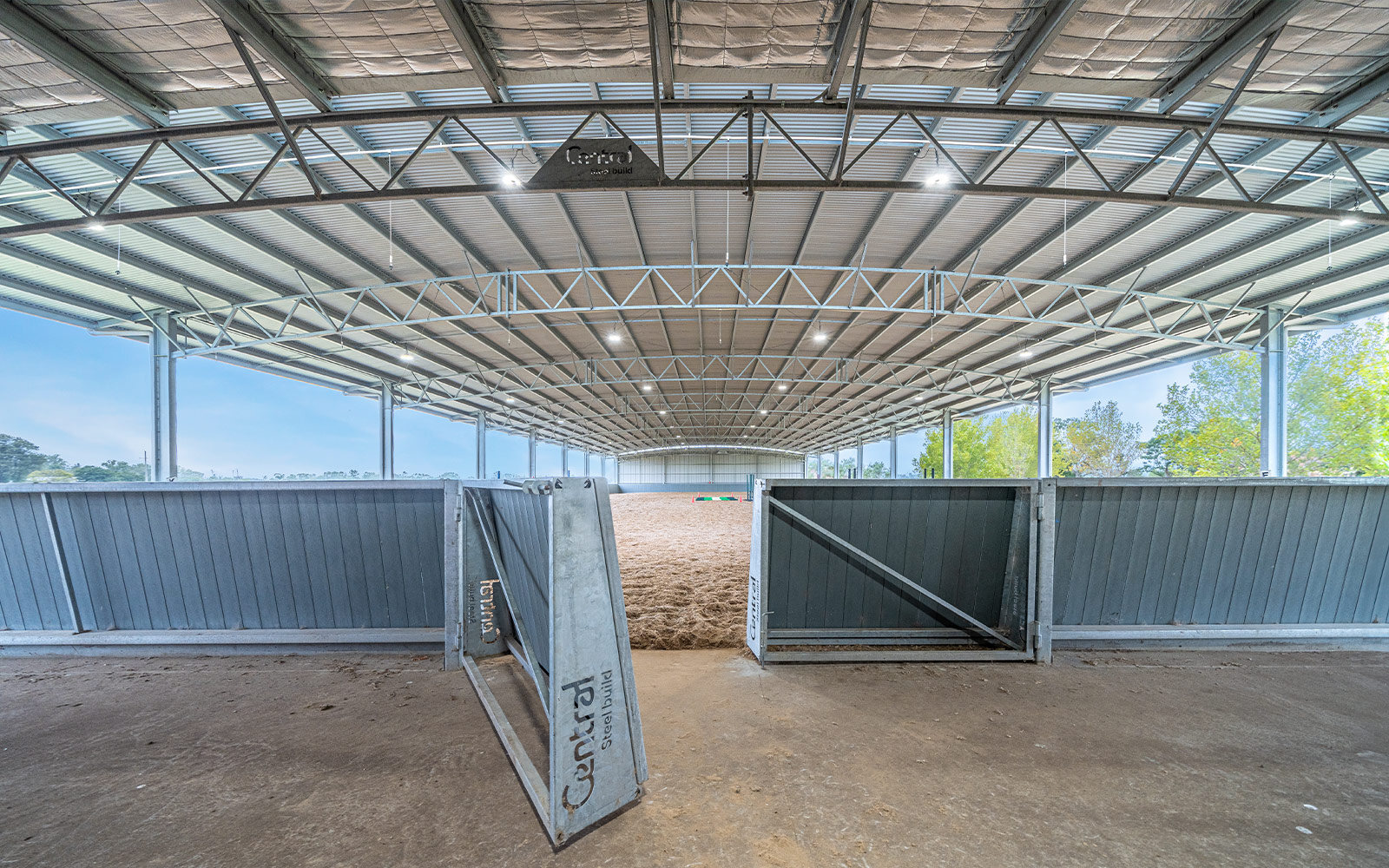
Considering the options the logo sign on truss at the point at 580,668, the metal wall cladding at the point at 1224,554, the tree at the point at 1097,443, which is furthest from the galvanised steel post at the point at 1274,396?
the tree at the point at 1097,443

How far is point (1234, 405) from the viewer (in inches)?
1265

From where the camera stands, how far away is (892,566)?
5.92 m

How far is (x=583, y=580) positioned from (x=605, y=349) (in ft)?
65.0

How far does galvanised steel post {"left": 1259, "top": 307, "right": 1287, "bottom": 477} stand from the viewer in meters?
14.1

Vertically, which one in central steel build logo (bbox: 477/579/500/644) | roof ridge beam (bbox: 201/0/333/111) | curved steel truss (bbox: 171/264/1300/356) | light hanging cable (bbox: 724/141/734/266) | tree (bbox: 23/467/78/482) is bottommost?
tree (bbox: 23/467/78/482)

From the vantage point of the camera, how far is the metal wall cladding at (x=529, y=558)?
3.39 metres

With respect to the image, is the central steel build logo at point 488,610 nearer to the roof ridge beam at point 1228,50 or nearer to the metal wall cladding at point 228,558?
the metal wall cladding at point 228,558

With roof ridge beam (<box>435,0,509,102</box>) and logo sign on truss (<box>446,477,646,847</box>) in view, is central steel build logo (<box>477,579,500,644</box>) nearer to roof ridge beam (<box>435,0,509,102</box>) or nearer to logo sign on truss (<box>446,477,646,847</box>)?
logo sign on truss (<box>446,477,646,847</box>)

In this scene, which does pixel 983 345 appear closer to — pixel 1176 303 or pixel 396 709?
pixel 1176 303

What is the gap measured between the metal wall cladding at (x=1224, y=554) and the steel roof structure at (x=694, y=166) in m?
5.01

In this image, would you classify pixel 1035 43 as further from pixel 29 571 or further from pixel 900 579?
pixel 29 571

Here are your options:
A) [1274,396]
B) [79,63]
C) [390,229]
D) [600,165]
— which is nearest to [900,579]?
[600,165]

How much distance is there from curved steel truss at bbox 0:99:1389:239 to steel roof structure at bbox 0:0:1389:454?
0.21 ft

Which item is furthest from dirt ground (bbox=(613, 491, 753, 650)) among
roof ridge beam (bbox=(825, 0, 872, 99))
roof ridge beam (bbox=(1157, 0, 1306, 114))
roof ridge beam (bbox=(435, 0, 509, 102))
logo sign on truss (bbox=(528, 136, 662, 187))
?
roof ridge beam (bbox=(1157, 0, 1306, 114))
